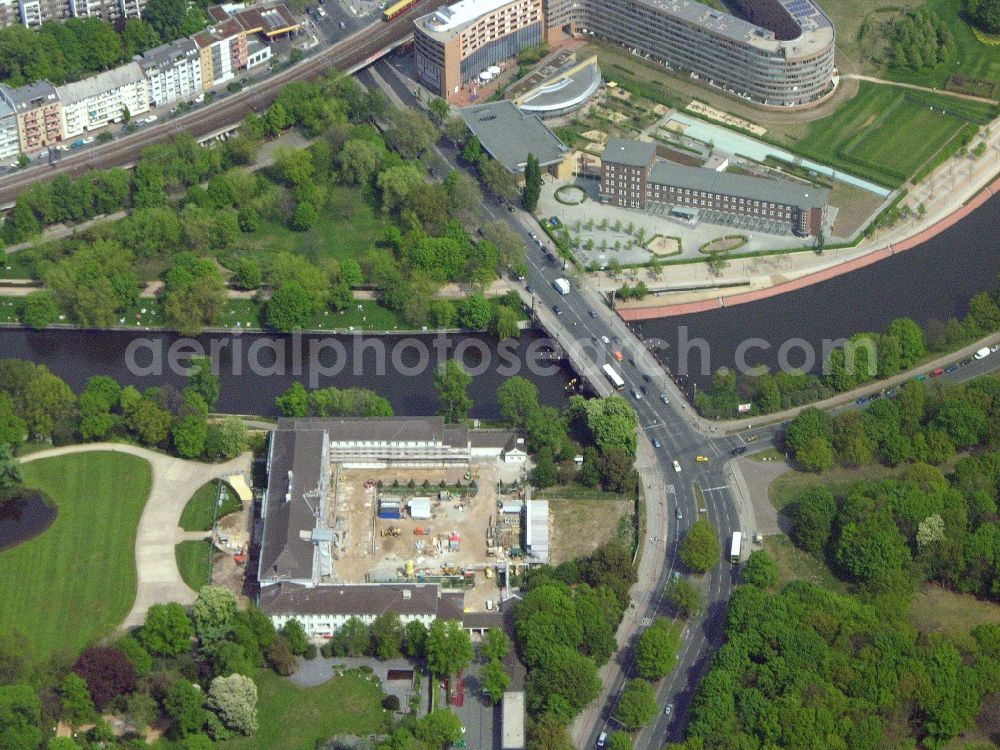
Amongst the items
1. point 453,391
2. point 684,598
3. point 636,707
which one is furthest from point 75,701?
point 684,598

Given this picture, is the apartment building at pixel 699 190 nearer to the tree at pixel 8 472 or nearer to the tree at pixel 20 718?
the tree at pixel 8 472

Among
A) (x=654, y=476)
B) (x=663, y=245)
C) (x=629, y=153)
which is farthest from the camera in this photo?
(x=629, y=153)

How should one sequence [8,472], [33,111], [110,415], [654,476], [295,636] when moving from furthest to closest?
[33,111], [110,415], [654,476], [8,472], [295,636]

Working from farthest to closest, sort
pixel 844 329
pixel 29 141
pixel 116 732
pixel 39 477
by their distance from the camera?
pixel 29 141
pixel 844 329
pixel 39 477
pixel 116 732

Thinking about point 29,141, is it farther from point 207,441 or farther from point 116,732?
point 116,732

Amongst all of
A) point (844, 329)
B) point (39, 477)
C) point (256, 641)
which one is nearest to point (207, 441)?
point (39, 477)

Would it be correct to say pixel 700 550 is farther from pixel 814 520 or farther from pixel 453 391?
pixel 453 391

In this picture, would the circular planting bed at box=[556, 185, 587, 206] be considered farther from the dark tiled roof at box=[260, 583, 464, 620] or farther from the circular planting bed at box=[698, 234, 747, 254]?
the dark tiled roof at box=[260, 583, 464, 620]
